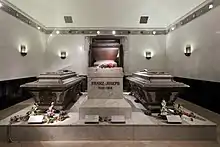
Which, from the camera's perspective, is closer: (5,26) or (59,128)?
(59,128)

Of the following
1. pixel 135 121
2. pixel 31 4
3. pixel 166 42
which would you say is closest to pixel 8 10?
pixel 31 4

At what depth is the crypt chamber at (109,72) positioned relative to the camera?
3.48 m

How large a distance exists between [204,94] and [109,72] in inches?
101

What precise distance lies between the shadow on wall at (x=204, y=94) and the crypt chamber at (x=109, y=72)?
22 millimetres

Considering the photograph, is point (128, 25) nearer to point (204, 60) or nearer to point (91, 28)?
point (91, 28)

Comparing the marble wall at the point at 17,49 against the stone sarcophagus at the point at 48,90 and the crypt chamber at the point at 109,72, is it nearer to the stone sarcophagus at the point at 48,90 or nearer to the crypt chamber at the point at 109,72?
the crypt chamber at the point at 109,72

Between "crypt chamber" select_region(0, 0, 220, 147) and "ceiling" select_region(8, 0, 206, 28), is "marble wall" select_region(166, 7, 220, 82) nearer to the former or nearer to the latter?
"crypt chamber" select_region(0, 0, 220, 147)

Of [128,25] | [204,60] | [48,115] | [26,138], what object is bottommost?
[26,138]

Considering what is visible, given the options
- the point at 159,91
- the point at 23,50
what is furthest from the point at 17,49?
the point at 159,91

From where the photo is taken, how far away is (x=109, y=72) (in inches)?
176

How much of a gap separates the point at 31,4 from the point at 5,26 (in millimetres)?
1468

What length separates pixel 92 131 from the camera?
3.46 m

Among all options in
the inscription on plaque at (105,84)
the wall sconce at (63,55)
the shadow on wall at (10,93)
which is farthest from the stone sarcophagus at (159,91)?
the wall sconce at (63,55)

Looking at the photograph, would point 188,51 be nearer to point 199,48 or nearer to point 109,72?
point 199,48
